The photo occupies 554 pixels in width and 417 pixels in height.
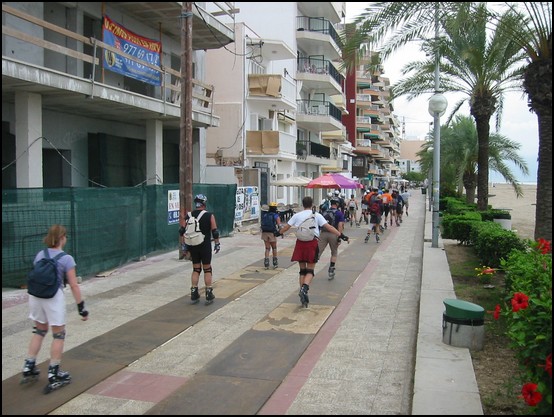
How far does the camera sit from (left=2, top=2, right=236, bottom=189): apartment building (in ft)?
38.4

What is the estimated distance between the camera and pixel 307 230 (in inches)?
332

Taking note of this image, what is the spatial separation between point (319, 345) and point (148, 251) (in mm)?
7683

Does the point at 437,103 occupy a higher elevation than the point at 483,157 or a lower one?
higher

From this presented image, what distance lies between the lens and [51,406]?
463 centimetres

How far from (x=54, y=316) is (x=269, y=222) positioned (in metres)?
7.29

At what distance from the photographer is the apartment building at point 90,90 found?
11.7m

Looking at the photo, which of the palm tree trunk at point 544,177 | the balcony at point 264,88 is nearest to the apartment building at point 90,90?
the balcony at point 264,88

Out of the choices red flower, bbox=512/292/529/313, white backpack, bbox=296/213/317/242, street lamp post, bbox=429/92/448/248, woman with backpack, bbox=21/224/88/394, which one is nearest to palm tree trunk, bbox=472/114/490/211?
street lamp post, bbox=429/92/448/248

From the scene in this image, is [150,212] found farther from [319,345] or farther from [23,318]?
[319,345]

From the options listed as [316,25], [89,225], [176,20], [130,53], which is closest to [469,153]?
[316,25]

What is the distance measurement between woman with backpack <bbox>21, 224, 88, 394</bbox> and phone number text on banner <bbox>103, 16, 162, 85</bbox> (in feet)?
31.0

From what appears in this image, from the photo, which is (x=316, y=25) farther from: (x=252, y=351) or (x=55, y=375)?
(x=55, y=375)

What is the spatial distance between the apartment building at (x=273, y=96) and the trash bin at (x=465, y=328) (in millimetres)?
16573

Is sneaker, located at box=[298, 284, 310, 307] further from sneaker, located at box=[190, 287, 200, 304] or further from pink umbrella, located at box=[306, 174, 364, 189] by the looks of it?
pink umbrella, located at box=[306, 174, 364, 189]
